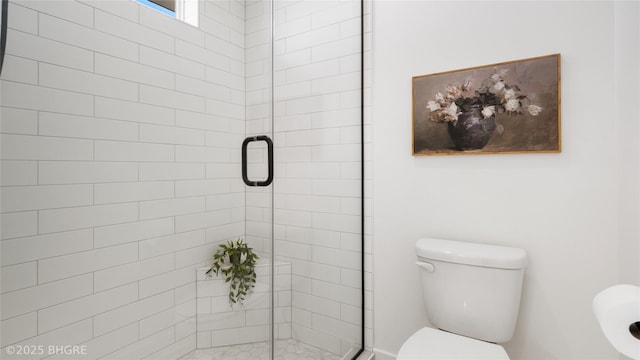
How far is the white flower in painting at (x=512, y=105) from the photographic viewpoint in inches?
55.8

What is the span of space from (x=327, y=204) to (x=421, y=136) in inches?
22.6

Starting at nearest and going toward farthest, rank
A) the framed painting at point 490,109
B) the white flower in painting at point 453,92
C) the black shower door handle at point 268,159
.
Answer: the black shower door handle at point 268,159, the framed painting at point 490,109, the white flower in painting at point 453,92

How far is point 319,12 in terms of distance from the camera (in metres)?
1.55

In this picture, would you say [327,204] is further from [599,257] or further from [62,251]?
[599,257]

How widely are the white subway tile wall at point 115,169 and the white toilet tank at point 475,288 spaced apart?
895 millimetres

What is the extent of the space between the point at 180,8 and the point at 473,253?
4.59 feet

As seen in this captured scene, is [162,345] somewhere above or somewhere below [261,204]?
below

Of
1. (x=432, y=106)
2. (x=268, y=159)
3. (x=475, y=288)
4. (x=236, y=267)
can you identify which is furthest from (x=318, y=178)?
(x=475, y=288)

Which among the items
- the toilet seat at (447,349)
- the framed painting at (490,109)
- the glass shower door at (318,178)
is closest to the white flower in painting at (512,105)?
the framed painting at (490,109)

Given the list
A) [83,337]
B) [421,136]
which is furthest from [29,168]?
[421,136]

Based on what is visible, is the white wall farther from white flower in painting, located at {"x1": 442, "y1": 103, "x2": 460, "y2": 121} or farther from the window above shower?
the window above shower

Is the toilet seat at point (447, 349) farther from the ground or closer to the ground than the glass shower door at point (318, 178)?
closer to the ground

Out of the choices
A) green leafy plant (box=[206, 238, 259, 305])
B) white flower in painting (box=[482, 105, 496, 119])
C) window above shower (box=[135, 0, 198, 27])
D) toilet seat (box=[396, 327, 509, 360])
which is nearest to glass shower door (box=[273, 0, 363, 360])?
green leafy plant (box=[206, 238, 259, 305])

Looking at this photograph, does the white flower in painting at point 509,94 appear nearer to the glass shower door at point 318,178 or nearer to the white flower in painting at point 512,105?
the white flower in painting at point 512,105
